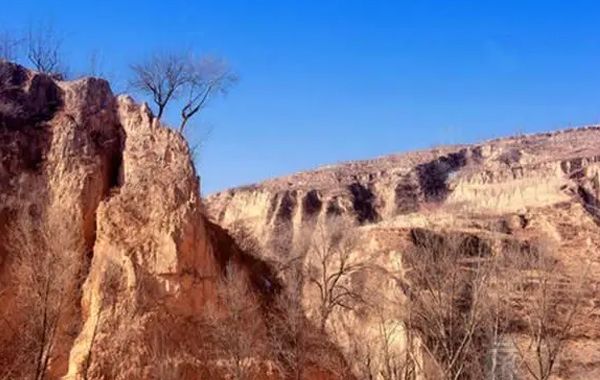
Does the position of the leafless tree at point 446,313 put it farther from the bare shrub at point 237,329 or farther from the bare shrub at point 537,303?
the bare shrub at point 237,329

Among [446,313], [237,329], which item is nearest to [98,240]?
[237,329]

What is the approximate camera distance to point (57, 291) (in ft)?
53.0

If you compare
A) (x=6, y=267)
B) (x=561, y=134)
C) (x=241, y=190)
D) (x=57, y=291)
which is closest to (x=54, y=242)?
(x=57, y=291)

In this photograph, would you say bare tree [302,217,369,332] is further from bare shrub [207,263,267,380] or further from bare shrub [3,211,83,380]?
bare shrub [3,211,83,380]

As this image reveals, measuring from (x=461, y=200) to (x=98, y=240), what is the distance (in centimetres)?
7083

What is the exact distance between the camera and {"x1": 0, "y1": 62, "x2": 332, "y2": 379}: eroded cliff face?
17016mm

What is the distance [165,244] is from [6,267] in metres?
3.77

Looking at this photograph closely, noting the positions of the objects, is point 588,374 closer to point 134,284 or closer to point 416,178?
point 134,284

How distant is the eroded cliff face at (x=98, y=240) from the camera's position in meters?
17.0

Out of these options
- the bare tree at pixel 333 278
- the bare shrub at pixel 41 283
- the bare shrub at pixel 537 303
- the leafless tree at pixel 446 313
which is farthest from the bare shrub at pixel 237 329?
the bare shrub at pixel 537 303

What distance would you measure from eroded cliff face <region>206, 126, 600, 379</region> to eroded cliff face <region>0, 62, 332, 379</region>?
24.2 m

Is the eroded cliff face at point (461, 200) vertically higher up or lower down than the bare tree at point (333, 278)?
higher up

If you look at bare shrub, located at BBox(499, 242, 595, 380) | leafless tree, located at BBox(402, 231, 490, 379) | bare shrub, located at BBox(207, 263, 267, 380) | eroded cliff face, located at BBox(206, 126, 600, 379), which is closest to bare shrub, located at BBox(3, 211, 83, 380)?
bare shrub, located at BBox(207, 263, 267, 380)

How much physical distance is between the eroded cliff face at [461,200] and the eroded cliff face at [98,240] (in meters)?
24.2
